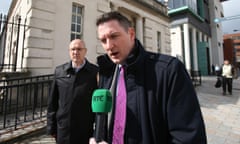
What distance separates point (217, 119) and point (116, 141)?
566 cm

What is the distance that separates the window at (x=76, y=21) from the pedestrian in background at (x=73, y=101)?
17.9 feet

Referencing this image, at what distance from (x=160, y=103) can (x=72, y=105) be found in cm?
149

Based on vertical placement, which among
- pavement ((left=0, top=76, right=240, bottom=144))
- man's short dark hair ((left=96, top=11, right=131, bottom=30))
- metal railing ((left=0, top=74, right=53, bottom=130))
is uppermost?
man's short dark hair ((left=96, top=11, right=131, bottom=30))

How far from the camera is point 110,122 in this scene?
3.96 feet

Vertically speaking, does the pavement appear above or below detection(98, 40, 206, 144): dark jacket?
below

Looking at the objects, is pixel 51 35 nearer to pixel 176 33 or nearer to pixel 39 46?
pixel 39 46

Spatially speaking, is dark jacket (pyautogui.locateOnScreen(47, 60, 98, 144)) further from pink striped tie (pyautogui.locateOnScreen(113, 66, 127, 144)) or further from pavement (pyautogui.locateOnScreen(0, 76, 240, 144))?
pavement (pyautogui.locateOnScreen(0, 76, 240, 144))

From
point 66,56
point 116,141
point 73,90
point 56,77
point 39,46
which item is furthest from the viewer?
point 66,56

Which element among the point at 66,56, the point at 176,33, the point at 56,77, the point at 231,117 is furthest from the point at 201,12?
the point at 56,77

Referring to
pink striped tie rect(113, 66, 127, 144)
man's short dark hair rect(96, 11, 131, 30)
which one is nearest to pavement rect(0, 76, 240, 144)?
pink striped tie rect(113, 66, 127, 144)

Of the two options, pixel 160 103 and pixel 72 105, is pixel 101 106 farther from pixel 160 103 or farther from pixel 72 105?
pixel 72 105

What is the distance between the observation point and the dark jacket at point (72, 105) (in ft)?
6.84

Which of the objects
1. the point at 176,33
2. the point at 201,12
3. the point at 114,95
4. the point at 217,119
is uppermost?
the point at 201,12

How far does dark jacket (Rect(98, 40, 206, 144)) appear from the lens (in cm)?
93
